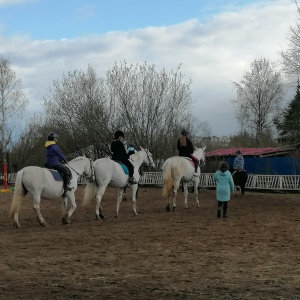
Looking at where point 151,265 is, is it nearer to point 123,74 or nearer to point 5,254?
point 5,254

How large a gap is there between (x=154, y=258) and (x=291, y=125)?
39.6m

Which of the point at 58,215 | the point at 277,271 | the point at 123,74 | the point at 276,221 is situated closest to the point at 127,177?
the point at 58,215

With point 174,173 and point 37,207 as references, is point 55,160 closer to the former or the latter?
point 37,207

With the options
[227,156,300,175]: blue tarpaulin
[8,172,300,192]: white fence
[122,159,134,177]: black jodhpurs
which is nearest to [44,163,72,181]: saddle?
[122,159,134,177]: black jodhpurs

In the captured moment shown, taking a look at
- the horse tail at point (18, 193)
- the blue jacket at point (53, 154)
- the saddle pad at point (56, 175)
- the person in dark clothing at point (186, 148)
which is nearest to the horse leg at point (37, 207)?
the horse tail at point (18, 193)

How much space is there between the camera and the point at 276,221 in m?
13.5

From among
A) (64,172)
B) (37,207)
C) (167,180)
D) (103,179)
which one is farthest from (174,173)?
(37,207)

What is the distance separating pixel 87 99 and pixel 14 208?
1142 inches

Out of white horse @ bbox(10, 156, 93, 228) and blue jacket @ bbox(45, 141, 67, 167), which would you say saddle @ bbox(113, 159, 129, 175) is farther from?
blue jacket @ bbox(45, 141, 67, 167)

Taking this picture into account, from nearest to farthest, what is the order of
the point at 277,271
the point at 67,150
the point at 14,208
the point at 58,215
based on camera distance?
the point at 277,271, the point at 14,208, the point at 58,215, the point at 67,150

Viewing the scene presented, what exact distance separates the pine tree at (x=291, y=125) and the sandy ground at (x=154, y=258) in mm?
30588

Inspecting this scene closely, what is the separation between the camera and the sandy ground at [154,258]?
627 centimetres

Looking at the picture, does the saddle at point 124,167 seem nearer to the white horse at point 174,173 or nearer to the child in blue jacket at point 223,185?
the white horse at point 174,173

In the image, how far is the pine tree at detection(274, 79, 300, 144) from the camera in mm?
44266
